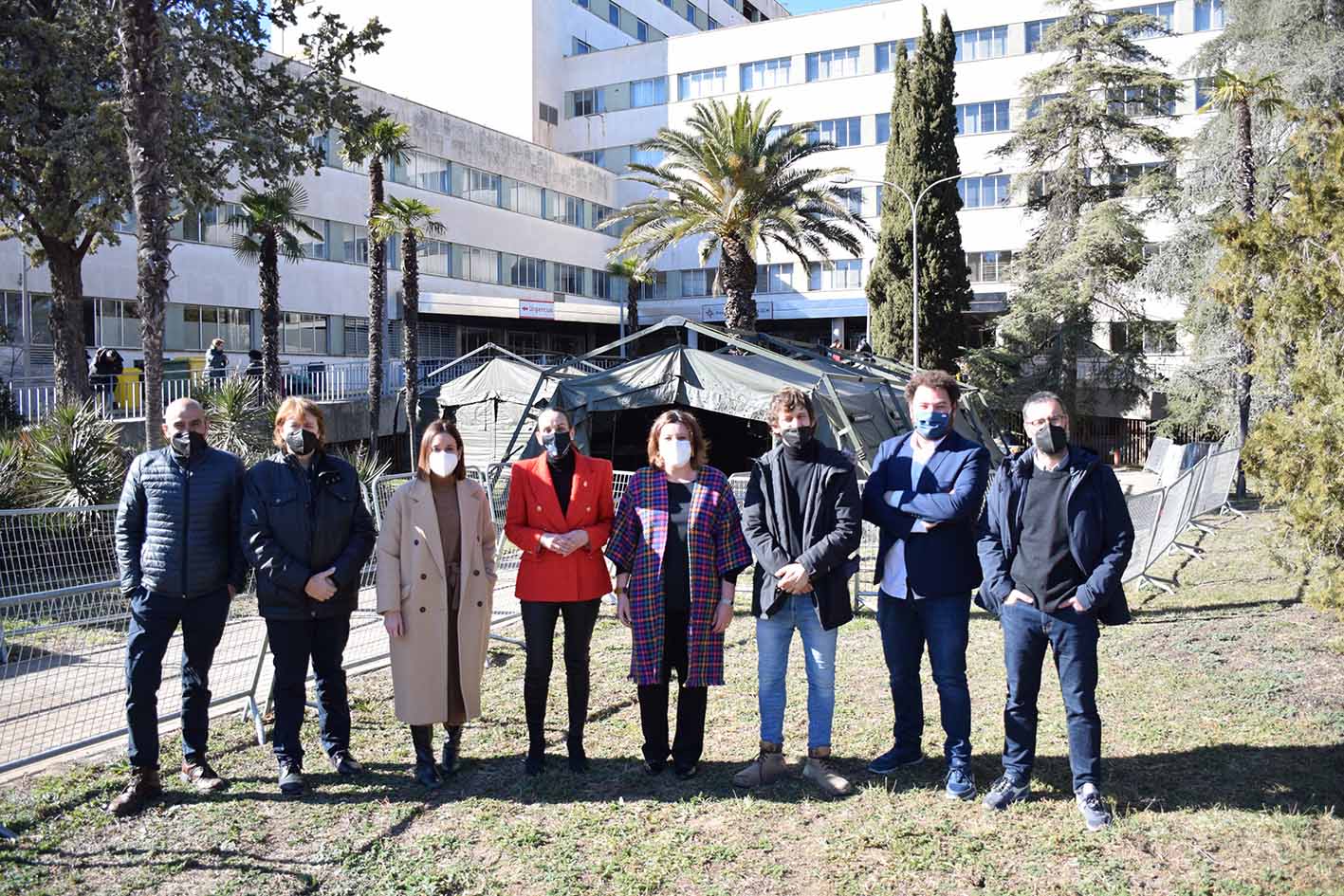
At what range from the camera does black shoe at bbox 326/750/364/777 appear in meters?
5.38

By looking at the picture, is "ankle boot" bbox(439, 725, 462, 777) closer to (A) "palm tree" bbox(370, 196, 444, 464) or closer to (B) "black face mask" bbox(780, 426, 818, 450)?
(B) "black face mask" bbox(780, 426, 818, 450)

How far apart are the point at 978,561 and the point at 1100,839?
4.37 feet

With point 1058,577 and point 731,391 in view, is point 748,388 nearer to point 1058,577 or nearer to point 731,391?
point 731,391

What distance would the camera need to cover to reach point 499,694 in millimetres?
6887

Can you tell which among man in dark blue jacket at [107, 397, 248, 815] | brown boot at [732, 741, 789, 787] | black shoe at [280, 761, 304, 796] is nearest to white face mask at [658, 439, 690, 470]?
brown boot at [732, 741, 789, 787]

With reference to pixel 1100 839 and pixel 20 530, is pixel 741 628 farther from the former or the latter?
pixel 20 530

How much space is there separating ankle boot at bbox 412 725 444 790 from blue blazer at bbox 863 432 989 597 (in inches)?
98.6

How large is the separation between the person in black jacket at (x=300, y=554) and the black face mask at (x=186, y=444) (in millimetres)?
295

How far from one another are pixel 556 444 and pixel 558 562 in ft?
2.05

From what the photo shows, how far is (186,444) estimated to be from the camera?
16.9ft

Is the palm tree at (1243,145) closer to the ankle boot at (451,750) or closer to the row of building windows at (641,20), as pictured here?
the ankle boot at (451,750)

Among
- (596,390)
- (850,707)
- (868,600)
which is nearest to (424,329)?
(596,390)

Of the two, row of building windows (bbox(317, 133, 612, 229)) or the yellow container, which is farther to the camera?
row of building windows (bbox(317, 133, 612, 229))

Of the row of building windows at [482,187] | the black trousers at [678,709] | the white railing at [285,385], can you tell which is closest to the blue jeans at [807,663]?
the black trousers at [678,709]
